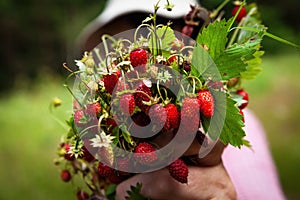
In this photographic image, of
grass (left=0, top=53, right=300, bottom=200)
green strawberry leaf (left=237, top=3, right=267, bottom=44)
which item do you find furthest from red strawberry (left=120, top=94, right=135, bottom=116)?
grass (left=0, top=53, right=300, bottom=200)

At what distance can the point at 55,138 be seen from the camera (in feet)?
10.0

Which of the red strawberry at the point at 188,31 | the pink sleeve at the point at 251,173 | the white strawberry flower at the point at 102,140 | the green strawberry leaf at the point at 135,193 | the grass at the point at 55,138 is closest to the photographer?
the white strawberry flower at the point at 102,140

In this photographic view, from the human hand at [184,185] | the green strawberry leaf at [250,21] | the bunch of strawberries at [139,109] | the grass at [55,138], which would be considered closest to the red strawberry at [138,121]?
the bunch of strawberries at [139,109]

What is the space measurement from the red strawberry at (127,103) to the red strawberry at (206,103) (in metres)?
0.08

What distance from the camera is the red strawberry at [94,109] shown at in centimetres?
64

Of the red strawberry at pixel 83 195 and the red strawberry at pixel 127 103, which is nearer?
the red strawberry at pixel 127 103

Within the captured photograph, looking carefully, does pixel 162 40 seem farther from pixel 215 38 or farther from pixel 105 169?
pixel 105 169

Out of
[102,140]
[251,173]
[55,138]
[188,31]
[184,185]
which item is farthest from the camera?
[55,138]

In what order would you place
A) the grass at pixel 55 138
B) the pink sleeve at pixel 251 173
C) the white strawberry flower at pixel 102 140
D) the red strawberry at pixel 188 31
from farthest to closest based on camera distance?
the grass at pixel 55 138, the pink sleeve at pixel 251 173, the red strawberry at pixel 188 31, the white strawberry flower at pixel 102 140

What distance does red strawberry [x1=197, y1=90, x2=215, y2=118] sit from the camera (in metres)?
0.63

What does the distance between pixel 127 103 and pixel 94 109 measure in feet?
0.14

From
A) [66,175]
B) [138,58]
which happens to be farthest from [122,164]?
[66,175]

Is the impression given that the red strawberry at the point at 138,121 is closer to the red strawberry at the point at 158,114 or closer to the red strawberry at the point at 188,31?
the red strawberry at the point at 158,114

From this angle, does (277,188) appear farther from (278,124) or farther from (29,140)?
Answer: (29,140)
